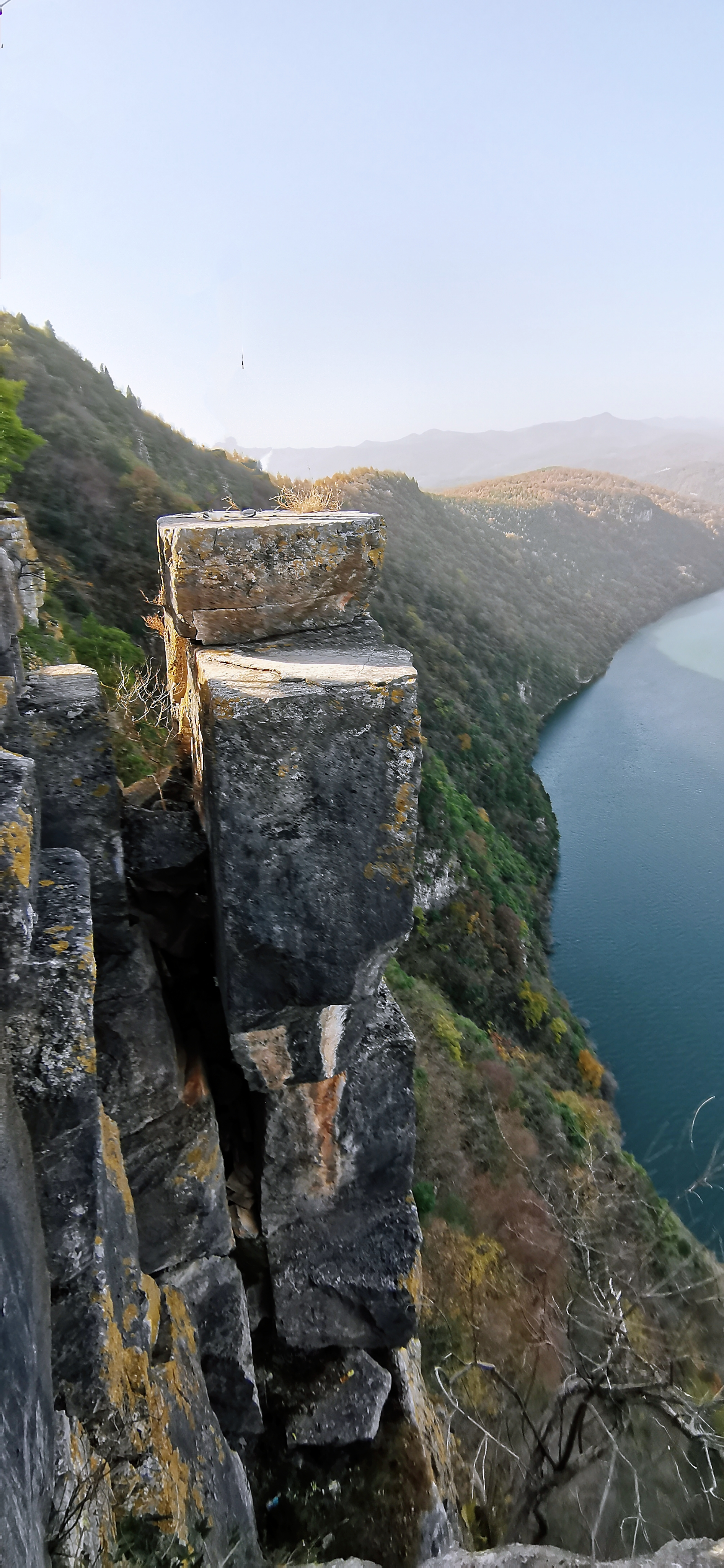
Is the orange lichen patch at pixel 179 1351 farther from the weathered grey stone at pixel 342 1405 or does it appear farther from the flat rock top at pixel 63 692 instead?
the flat rock top at pixel 63 692

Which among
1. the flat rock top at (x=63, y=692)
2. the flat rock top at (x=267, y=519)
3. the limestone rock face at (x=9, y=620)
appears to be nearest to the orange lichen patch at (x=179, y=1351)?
the flat rock top at (x=63, y=692)

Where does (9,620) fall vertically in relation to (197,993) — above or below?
above

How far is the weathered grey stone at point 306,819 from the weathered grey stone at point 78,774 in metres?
0.43

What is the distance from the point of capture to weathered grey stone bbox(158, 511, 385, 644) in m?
3.64

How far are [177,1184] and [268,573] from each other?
3111 millimetres

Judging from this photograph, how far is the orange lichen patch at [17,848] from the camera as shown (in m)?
2.40

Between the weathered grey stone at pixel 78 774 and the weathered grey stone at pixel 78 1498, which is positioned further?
the weathered grey stone at pixel 78 774

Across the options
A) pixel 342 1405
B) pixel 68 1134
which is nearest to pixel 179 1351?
pixel 342 1405

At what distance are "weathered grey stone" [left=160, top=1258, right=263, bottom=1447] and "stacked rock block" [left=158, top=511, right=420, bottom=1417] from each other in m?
0.33

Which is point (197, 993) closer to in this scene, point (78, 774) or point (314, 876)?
point (314, 876)

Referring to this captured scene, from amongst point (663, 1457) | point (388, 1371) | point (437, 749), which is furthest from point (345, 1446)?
point (437, 749)

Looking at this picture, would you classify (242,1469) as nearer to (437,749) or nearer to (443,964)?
(443,964)

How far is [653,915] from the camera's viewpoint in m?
26.2

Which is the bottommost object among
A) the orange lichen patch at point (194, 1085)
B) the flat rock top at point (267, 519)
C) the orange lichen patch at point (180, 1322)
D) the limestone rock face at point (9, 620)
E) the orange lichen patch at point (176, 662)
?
the orange lichen patch at point (180, 1322)
